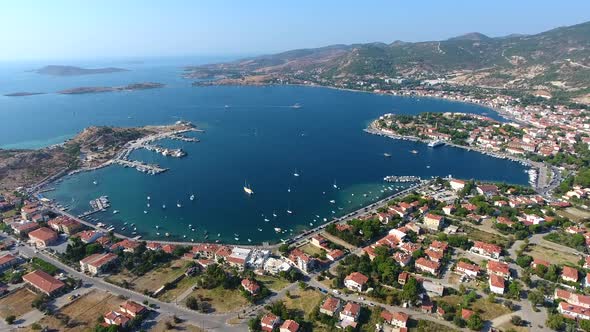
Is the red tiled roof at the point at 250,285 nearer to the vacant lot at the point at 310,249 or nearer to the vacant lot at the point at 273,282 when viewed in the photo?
the vacant lot at the point at 273,282

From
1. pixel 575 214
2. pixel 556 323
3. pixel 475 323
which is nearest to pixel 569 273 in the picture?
pixel 556 323

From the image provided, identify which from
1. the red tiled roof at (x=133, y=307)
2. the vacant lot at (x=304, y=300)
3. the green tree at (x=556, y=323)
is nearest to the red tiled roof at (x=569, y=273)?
the green tree at (x=556, y=323)

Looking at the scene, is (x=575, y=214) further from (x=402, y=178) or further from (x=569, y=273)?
(x=402, y=178)

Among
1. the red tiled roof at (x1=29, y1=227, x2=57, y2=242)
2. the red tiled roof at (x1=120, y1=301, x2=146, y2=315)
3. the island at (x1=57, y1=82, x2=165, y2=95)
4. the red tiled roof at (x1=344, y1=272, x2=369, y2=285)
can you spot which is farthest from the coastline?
the island at (x1=57, y1=82, x2=165, y2=95)

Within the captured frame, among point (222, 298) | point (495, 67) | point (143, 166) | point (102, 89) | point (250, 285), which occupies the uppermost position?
point (495, 67)

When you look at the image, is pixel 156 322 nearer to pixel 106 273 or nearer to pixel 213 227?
pixel 106 273
